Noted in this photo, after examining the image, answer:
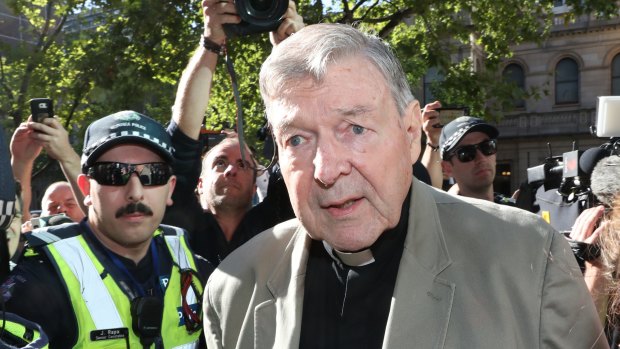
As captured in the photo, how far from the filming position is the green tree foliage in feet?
29.4

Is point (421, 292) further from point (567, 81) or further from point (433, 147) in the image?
point (567, 81)

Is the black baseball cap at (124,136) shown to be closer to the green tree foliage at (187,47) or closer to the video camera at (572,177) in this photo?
the video camera at (572,177)

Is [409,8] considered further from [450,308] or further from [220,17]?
[450,308]

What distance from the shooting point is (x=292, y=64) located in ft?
5.84

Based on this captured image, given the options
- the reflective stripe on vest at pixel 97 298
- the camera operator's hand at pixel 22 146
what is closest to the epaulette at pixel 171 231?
the reflective stripe on vest at pixel 97 298

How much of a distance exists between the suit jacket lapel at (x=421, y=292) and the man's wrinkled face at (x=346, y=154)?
87 millimetres

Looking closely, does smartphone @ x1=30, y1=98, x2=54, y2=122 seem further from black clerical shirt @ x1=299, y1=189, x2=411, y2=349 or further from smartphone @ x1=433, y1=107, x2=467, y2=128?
smartphone @ x1=433, y1=107, x2=467, y2=128

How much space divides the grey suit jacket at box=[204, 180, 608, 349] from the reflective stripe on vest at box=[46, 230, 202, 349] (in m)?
0.65

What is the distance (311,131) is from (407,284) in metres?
0.47

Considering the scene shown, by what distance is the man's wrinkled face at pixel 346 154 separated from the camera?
1703mm

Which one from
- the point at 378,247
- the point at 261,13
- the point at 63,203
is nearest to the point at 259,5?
the point at 261,13

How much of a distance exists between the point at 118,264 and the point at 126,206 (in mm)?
237

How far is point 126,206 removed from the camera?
2643mm

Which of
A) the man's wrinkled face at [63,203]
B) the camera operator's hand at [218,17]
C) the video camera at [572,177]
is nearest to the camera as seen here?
the video camera at [572,177]
